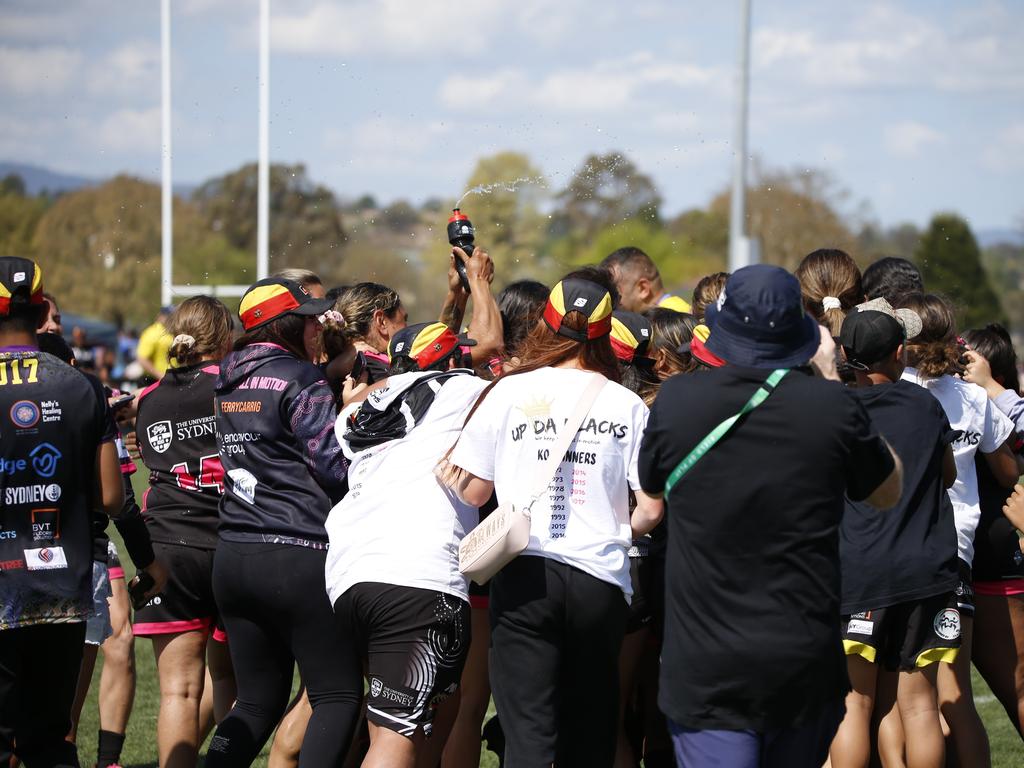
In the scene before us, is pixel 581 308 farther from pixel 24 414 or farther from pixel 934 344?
pixel 24 414

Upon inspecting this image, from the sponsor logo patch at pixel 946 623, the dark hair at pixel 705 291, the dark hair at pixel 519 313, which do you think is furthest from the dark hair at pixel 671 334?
the sponsor logo patch at pixel 946 623

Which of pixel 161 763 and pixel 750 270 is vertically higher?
pixel 750 270

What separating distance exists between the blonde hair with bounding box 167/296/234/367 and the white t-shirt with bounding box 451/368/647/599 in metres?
1.96

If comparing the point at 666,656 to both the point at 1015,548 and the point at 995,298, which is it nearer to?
the point at 1015,548

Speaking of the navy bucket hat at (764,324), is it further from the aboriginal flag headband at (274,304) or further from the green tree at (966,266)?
the green tree at (966,266)

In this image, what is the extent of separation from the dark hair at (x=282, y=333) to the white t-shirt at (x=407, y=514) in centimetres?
57

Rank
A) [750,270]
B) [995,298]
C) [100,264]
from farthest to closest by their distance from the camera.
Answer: [995,298] < [100,264] < [750,270]

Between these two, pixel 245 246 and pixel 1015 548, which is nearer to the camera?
pixel 1015 548

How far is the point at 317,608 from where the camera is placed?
4.51 m

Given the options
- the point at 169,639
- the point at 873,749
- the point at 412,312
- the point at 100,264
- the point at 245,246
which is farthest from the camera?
the point at 412,312

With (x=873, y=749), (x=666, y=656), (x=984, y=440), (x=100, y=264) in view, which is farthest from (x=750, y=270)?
(x=100, y=264)

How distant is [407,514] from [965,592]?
7.68 feet

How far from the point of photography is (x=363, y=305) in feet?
18.3

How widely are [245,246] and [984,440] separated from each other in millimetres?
67111
